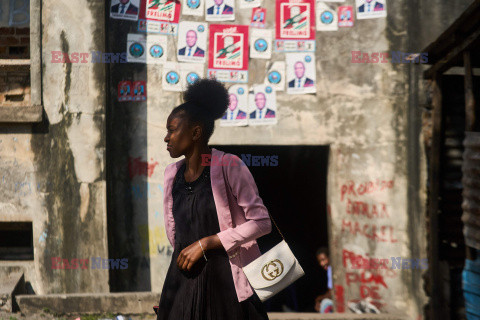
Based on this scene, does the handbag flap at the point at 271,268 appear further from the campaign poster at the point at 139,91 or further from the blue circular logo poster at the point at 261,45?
the blue circular logo poster at the point at 261,45

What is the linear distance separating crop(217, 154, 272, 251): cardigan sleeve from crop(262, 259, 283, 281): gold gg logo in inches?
6.9

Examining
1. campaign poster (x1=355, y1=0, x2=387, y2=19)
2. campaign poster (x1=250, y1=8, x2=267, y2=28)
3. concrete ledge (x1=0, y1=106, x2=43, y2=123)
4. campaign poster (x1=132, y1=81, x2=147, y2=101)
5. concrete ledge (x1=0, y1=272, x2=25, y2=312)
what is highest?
campaign poster (x1=355, y1=0, x2=387, y2=19)

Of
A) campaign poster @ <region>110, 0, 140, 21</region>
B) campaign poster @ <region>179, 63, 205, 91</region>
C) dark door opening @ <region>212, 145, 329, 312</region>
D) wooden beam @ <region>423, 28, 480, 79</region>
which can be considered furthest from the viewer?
dark door opening @ <region>212, 145, 329, 312</region>

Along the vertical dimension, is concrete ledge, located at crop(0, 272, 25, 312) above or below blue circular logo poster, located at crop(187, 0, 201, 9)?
below

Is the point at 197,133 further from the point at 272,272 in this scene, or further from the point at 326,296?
the point at 326,296

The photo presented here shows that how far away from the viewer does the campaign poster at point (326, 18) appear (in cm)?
761

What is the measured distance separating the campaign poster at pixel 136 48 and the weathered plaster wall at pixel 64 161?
50 centimetres

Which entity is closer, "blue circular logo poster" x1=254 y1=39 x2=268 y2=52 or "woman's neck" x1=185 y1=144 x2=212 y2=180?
"woman's neck" x1=185 y1=144 x2=212 y2=180

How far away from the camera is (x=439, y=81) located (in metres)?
6.34

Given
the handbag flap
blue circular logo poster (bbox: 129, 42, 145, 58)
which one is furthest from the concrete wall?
the handbag flap

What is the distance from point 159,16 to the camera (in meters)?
→ 7.45

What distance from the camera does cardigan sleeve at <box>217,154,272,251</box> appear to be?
10.5ft

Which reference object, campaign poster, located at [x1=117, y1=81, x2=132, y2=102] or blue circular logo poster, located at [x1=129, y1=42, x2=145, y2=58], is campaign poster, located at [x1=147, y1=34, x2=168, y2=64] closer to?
blue circular logo poster, located at [x1=129, y1=42, x2=145, y2=58]

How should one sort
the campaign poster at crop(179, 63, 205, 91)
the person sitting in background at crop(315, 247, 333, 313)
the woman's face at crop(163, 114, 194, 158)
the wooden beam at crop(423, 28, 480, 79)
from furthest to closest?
the person sitting in background at crop(315, 247, 333, 313) → the campaign poster at crop(179, 63, 205, 91) → the wooden beam at crop(423, 28, 480, 79) → the woman's face at crop(163, 114, 194, 158)
